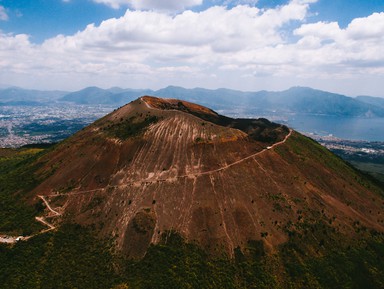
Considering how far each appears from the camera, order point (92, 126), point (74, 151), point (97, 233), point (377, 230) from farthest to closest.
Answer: point (92, 126) < point (74, 151) < point (377, 230) < point (97, 233)

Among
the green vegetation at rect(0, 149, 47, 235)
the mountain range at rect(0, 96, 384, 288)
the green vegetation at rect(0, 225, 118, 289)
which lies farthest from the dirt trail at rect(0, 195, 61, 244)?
the green vegetation at rect(0, 225, 118, 289)

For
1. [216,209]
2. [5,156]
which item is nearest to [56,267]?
[216,209]

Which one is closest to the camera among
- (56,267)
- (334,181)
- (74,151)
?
(56,267)

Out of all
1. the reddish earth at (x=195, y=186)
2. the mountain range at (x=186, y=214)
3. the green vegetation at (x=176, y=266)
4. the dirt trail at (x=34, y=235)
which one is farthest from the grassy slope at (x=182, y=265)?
the reddish earth at (x=195, y=186)

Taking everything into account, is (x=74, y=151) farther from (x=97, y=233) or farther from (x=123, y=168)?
(x=97, y=233)

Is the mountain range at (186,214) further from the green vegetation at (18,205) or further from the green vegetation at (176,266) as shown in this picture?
the green vegetation at (18,205)
